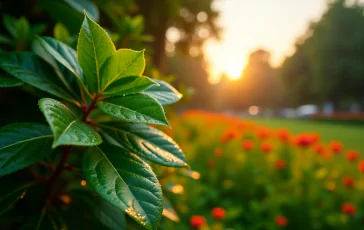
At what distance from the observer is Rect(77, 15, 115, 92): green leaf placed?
0.58m

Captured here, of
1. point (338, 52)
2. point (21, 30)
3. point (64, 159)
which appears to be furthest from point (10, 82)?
point (338, 52)

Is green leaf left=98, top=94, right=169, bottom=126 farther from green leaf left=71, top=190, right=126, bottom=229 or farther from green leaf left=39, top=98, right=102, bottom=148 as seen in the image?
green leaf left=71, top=190, right=126, bottom=229

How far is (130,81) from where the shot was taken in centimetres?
65

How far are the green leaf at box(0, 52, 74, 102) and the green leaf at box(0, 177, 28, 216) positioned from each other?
0.83 feet

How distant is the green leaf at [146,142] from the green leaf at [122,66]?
13 centimetres

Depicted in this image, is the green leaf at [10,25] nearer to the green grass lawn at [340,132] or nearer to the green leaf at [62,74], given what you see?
the green leaf at [62,74]

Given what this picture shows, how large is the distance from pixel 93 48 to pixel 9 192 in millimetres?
411

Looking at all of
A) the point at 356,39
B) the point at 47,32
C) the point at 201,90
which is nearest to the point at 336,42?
the point at 356,39

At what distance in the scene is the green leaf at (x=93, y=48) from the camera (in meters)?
0.58

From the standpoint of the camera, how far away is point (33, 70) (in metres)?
0.75

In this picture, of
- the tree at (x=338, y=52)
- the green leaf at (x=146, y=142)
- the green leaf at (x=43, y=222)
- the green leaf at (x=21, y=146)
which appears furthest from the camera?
the tree at (x=338, y=52)

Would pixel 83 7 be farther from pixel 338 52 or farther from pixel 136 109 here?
pixel 338 52

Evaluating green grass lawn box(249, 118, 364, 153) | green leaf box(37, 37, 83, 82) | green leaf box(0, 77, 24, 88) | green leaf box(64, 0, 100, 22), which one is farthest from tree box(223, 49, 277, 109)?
green leaf box(0, 77, 24, 88)

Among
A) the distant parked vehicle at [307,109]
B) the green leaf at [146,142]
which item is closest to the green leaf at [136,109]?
the green leaf at [146,142]
